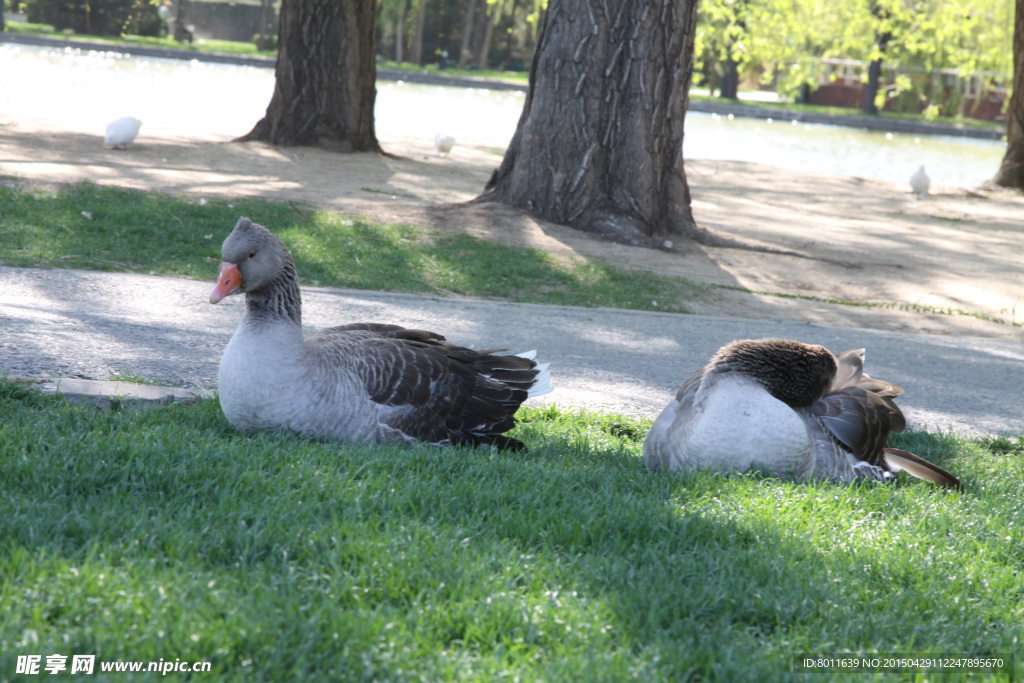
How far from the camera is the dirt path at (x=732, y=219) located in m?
9.62

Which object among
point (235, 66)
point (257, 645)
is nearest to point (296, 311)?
point (257, 645)

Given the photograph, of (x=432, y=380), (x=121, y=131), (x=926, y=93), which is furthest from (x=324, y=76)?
(x=926, y=93)

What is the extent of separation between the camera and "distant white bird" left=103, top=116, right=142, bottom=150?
1304 centimetres

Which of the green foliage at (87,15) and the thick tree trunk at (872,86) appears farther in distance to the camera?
the green foliage at (87,15)

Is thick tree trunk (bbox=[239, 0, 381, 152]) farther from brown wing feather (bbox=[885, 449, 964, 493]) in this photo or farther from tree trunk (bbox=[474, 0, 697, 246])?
brown wing feather (bbox=[885, 449, 964, 493])

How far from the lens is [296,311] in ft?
14.3

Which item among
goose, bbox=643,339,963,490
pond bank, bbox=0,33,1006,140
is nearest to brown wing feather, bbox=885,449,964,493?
goose, bbox=643,339,963,490

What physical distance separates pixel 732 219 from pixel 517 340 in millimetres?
8100

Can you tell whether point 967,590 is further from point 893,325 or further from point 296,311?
point 893,325

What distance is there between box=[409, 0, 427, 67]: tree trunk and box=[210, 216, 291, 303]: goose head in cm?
5490

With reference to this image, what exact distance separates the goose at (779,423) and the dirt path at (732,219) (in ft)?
13.7

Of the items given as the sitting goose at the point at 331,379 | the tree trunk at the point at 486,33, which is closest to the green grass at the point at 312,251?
the sitting goose at the point at 331,379

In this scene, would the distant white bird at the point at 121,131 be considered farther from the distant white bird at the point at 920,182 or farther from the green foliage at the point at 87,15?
the green foliage at the point at 87,15

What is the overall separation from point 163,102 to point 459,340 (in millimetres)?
22171
